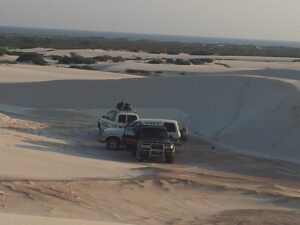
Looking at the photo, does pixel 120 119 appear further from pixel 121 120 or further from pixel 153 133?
pixel 153 133

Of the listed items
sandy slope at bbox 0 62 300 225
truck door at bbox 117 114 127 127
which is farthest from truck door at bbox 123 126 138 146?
truck door at bbox 117 114 127 127

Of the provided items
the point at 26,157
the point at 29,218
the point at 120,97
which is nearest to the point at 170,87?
the point at 120,97

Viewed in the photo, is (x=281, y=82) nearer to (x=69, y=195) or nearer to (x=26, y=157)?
(x=26, y=157)

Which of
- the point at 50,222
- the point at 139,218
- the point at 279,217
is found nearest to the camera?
the point at 50,222

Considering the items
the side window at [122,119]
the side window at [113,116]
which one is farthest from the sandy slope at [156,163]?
the side window at [122,119]

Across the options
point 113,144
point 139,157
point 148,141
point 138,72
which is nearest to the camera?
point 148,141

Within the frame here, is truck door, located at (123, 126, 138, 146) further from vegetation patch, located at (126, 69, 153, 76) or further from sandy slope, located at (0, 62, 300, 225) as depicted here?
vegetation patch, located at (126, 69, 153, 76)

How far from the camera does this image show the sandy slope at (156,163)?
563 inches

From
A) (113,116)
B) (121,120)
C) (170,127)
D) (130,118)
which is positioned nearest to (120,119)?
(121,120)

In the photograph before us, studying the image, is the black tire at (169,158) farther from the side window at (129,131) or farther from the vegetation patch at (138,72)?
the vegetation patch at (138,72)

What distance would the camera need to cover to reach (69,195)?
48.6 feet

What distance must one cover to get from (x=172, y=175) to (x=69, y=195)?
4958mm

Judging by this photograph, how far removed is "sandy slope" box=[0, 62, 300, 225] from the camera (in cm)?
1429

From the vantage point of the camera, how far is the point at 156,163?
2292 centimetres
